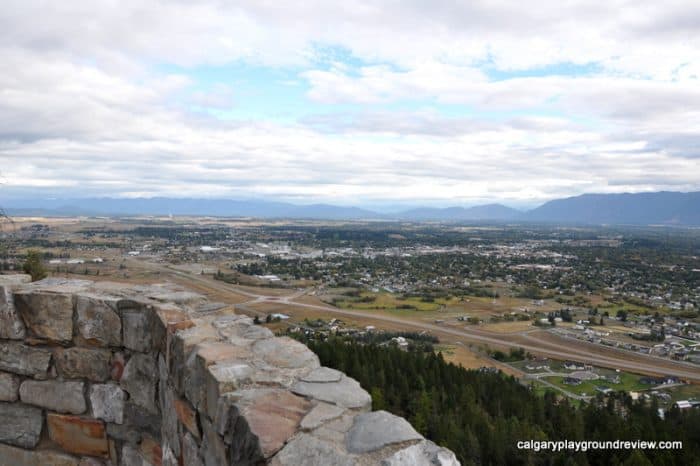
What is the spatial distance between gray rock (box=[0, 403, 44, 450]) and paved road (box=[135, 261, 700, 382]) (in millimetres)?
38890

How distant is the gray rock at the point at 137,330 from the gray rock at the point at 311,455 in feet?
7.26

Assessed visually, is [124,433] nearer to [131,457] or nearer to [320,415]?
[131,457]

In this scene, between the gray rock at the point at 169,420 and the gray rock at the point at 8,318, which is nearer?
the gray rock at the point at 169,420

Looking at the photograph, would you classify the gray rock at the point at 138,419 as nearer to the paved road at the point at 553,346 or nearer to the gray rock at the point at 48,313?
the gray rock at the point at 48,313

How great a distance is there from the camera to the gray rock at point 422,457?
242 centimetres

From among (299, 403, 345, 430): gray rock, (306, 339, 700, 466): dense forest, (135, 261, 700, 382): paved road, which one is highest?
(299, 403, 345, 430): gray rock

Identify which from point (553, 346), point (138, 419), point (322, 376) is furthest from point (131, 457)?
point (553, 346)

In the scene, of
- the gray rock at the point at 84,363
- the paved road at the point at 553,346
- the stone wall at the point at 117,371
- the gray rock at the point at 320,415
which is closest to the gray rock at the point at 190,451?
the stone wall at the point at 117,371

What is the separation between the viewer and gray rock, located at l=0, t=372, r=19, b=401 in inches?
173

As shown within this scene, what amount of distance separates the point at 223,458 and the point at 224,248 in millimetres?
111495

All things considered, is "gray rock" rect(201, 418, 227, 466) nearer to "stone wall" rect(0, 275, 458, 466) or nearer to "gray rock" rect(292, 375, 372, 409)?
"stone wall" rect(0, 275, 458, 466)

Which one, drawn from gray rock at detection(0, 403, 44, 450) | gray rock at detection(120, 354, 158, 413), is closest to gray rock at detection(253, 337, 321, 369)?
gray rock at detection(120, 354, 158, 413)

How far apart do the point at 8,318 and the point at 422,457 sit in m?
4.05

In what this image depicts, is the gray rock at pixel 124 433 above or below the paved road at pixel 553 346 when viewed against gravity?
above
